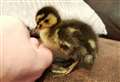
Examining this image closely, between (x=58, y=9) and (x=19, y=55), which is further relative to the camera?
(x=58, y=9)

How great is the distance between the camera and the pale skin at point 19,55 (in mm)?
861

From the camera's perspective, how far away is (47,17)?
1014 mm

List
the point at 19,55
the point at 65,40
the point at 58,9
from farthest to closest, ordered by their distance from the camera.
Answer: the point at 58,9 < the point at 65,40 < the point at 19,55

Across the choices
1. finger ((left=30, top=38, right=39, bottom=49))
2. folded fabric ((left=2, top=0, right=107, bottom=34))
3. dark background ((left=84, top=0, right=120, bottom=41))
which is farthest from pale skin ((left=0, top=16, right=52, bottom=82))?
dark background ((left=84, top=0, right=120, bottom=41))

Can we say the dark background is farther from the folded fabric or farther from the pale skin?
the pale skin

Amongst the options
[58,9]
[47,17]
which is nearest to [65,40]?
[47,17]

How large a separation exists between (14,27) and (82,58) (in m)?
0.22

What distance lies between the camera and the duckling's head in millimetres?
1010

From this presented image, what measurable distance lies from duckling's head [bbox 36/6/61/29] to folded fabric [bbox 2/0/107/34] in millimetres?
279

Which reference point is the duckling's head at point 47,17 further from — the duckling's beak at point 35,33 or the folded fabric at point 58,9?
the folded fabric at point 58,9

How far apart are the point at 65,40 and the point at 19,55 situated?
162 millimetres

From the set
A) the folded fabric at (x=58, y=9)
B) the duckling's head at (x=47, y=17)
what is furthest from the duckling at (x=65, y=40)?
the folded fabric at (x=58, y=9)

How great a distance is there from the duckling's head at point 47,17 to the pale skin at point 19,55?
0.06 meters

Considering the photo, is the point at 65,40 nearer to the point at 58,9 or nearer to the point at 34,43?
the point at 34,43
